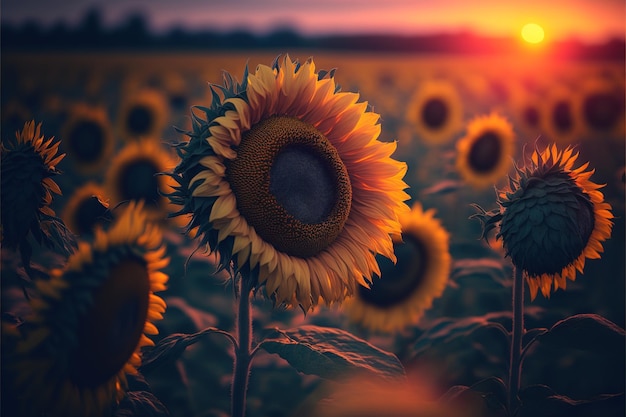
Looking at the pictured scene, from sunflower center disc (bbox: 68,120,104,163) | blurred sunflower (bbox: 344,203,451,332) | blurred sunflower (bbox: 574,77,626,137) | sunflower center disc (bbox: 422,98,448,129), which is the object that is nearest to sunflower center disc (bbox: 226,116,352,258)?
blurred sunflower (bbox: 344,203,451,332)

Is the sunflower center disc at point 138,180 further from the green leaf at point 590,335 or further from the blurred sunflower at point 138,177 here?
the green leaf at point 590,335

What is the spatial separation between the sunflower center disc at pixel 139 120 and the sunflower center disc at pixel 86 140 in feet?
4.26

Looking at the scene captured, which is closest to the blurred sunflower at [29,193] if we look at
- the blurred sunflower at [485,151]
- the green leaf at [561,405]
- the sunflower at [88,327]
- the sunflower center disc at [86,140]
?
the sunflower at [88,327]

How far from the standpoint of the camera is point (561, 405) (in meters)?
2.45

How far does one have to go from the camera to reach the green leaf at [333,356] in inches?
83.9

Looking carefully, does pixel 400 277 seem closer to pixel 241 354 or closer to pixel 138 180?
pixel 241 354

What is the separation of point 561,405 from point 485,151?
3975 millimetres

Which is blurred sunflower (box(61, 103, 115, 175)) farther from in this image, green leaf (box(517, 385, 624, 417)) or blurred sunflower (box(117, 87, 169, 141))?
green leaf (box(517, 385, 624, 417))

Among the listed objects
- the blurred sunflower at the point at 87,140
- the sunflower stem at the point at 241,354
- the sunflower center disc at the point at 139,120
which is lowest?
the sunflower stem at the point at 241,354

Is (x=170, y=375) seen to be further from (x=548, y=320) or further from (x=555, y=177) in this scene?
(x=555, y=177)

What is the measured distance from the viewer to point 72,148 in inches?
251

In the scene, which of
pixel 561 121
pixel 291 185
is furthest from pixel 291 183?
pixel 561 121

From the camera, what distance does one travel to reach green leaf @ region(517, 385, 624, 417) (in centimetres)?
246

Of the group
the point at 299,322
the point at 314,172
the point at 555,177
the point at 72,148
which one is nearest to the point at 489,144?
the point at 299,322
